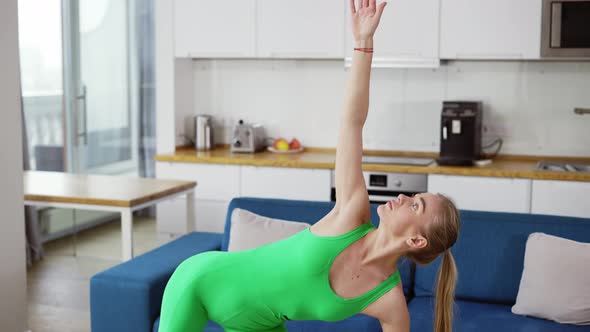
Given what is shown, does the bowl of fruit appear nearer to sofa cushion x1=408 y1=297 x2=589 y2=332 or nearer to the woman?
sofa cushion x1=408 y1=297 x2=589 y2=332

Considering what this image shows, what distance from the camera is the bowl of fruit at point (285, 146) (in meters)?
5.27

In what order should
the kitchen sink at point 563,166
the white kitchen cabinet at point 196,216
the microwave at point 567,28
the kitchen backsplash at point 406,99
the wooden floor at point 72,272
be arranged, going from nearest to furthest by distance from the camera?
the wooden floor at point 72,272, the microwave at point 567,28, the kitchen sink at point 563,166, the kitchen backsplash at point 406,99, the white kitchen cabinet at point 196,216

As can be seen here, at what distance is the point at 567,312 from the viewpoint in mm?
2893

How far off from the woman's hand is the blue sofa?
1.34 m

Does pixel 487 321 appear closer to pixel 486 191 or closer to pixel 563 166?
pixel 486 191

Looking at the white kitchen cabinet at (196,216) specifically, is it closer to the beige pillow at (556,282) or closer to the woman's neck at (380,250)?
the beige pillow at (556,282)

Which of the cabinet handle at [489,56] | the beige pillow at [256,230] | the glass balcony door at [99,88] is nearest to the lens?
the beige pillow at [256,230]

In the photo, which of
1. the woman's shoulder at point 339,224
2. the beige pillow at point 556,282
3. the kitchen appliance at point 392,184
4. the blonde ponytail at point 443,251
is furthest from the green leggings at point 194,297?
the kitchen appliance at point 392,184

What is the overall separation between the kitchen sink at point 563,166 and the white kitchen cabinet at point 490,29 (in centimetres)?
66

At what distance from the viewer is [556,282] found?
9.68ft

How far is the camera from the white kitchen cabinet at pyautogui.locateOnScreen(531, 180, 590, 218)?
4.30 metres

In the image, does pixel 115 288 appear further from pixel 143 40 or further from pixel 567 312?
pixel 143 40

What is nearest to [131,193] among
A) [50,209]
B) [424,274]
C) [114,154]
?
[424,274]

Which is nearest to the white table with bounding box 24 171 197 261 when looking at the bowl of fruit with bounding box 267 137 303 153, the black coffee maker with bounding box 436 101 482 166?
the bowl of fruit with bounding box 267 137 303 153
